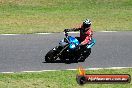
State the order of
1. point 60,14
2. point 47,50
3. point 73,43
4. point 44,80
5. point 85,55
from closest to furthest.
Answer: point 44,80 < point 73,43 < point 85,55 < point 47,50 < point 60,14

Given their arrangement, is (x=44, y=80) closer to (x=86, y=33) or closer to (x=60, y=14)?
(x=86, y=33)

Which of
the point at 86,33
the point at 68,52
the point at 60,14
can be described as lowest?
the point at 60,14

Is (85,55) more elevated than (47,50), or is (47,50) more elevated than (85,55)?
(85,55)

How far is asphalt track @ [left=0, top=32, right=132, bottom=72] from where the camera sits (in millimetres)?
18297

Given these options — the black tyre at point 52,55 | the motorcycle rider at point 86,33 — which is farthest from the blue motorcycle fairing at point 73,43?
the black tyre at point 52,55

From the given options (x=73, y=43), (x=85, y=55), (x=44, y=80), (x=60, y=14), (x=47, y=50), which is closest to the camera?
(x=44, y=80)

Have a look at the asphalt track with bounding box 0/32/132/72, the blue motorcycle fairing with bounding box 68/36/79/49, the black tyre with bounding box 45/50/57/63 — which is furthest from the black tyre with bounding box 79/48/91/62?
the black tyre with bounding box 45/50/57/63

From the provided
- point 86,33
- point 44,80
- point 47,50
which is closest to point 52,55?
point 86,33

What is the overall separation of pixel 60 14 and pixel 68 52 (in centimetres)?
1066

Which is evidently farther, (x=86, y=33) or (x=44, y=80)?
(x=86, y=33)

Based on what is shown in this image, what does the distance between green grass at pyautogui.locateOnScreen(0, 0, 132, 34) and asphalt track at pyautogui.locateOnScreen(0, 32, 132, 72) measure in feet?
5.30

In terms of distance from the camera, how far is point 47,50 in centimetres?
2073

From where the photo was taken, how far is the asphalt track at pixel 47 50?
18.3 metres

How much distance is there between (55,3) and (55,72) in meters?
15.4
